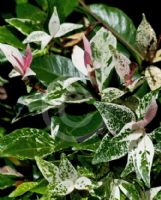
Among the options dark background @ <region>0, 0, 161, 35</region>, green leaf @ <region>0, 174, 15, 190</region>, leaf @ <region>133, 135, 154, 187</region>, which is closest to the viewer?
leaf @ <region>133, 135, 154, 187</region>

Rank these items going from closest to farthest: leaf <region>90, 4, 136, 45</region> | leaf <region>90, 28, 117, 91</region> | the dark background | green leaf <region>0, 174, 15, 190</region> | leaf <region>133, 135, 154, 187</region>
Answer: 1. leaf <region>133, 135, 154, 187</region>
2. leaf <region>90, 28, 117, 91</region>
3. green leaf <region>0, 174, 15, 190</region>
4. leaf <region>90, 4, 136, 45</region>
5. the dark background

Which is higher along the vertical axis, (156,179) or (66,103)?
(66,103)

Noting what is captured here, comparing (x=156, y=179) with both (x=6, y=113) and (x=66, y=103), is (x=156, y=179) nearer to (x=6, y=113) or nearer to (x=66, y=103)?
(x=66, y=103)

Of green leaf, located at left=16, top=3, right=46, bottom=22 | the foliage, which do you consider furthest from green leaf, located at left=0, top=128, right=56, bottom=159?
green leaf, located at left=16, top=3, right=46, bottom=22

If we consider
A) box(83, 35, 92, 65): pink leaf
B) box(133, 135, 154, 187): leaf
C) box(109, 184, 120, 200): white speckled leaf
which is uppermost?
box(83, 35, 92, 65): pink leaf

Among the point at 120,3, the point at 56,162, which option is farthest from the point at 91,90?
the point at 120,3

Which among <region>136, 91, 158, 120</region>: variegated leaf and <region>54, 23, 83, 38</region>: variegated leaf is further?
<region>54, 23, 83, 38</region>: variegated leaf

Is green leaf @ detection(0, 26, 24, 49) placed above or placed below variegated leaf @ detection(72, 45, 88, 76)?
above

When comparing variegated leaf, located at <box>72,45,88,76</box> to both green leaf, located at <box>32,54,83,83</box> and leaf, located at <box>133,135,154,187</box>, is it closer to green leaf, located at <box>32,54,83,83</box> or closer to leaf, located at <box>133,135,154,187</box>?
green leaf, located at <box>32,54,83,83</box>
